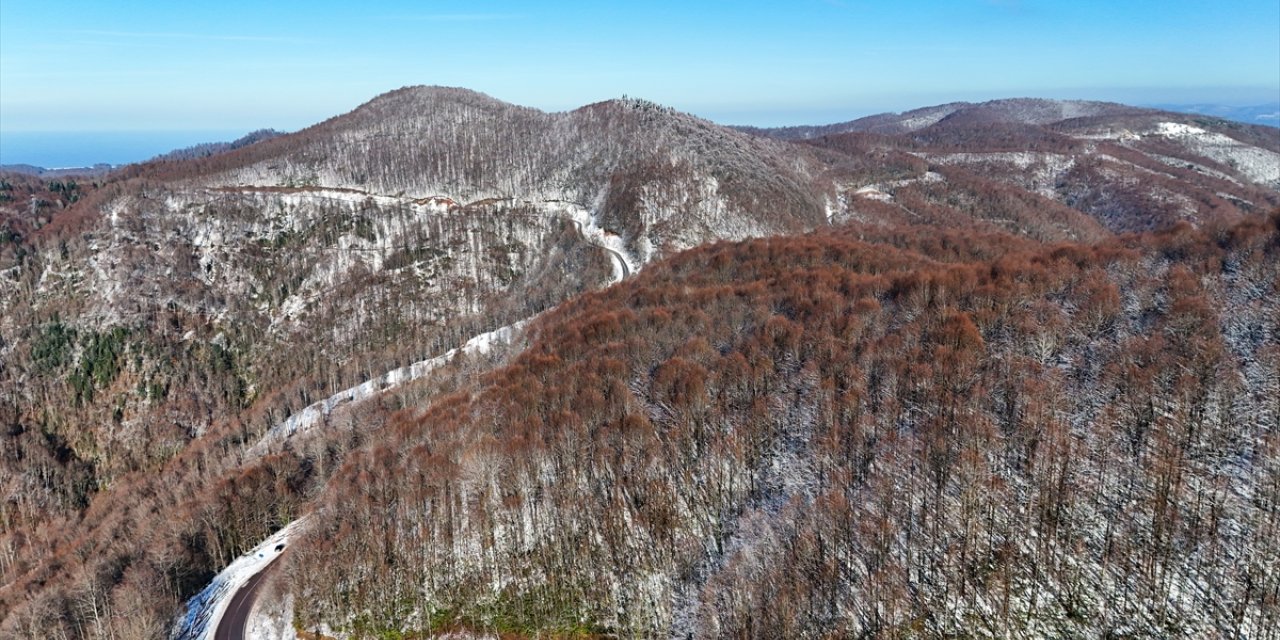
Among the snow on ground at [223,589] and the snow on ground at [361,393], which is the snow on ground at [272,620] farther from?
the snow on ground at [361,393]

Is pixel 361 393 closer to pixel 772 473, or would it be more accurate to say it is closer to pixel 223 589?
pixel 223 589

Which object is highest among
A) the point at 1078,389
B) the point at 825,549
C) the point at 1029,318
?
the point at 1029,318

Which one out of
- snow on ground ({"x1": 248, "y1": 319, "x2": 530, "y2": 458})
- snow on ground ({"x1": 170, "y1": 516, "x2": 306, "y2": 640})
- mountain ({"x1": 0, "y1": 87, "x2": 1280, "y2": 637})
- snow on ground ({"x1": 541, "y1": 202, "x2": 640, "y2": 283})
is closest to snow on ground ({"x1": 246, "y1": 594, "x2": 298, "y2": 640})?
mountain ({"x1": 0, "y1": 87, "x2": 1280, "y2": 637})

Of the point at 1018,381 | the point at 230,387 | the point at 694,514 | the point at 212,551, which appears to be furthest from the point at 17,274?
the point at 1018,381

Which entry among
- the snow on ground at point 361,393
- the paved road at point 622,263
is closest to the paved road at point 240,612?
the snow on ground at point 361,393

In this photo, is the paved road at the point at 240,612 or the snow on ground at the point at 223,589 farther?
the snow on ground at the point at 223,589

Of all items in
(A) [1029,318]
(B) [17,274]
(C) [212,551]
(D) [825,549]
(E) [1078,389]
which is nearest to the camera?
(D) [825,549]

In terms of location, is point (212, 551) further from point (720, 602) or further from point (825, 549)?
point (825, 549)

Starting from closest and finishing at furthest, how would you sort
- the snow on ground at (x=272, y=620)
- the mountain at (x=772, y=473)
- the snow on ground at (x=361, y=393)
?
the mountain at (x=772, y=473), the snow on ground at (x=272, y=620), the snow on ground at (x=361, y=393)
